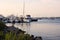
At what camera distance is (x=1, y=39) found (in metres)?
16.7

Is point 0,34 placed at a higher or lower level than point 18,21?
higher

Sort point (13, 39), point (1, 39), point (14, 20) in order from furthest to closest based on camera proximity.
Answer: point (14, 20), point (1, 39), point (13, 39)

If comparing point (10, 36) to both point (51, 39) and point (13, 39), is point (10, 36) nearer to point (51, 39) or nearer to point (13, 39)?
point (13, 39)

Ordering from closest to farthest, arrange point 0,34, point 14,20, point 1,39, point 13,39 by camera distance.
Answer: point 13,39, point 1,39, point 0,34, point 14,20

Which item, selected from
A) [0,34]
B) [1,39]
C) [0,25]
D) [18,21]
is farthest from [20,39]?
[18,21]

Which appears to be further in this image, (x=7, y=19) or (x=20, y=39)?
(x=7, y=19)

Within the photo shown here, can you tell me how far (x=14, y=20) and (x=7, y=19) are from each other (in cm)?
318

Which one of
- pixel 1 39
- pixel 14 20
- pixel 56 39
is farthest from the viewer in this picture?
pixel 14 20

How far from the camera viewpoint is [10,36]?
611 inches

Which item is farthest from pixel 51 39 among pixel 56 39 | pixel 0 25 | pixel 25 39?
pixel 25 39

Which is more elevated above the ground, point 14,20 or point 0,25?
point 0,25

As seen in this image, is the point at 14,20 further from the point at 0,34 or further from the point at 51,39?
the point at 0,34

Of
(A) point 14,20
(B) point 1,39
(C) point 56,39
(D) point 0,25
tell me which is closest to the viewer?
(B) point 1,39

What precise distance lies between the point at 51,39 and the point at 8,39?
1468 cm
